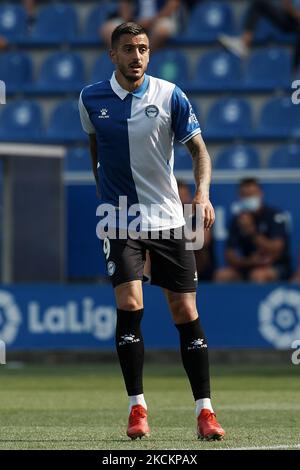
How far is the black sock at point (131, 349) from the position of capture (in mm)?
7047

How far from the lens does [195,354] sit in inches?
280

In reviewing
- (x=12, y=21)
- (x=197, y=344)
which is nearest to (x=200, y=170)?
(x=197, y=344)

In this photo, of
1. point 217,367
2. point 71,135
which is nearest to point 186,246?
point 217,367


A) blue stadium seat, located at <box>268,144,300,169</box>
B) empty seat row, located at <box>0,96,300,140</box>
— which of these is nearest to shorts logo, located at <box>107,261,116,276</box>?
blue stadium seat, located at <box>268,144,300,169</box>

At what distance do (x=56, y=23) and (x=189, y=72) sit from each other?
2529mm

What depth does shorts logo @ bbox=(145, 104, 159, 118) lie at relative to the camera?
709 centimetres

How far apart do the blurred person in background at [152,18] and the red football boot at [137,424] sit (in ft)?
39.1

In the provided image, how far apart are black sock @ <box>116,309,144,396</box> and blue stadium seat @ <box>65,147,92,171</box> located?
9667 millimetres

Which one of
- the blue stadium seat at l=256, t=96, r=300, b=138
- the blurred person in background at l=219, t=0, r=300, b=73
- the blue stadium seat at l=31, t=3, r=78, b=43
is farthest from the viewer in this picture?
the blue stadium seat at l=31, t=3, r=78, b=43

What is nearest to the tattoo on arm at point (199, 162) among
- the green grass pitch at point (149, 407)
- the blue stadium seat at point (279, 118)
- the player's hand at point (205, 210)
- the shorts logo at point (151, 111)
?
the player's hand at point (205, 210)

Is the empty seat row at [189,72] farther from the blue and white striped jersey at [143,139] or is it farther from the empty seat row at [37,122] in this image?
the blue and white striped jersey at [143,139]

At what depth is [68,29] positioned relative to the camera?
64.5 feet

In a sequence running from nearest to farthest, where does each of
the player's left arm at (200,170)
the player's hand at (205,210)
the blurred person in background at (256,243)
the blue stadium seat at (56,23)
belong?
1. the player's hand at (205,210)
2. the player's left arm at (200,170)
3. the blurred person in background at (256,243)
4. the blue stadium seat at (56,23)

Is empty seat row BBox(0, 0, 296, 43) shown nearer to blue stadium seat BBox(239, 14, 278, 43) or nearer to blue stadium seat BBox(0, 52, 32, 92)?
blue stadium seat BBox(239, 14, 278, 43)
